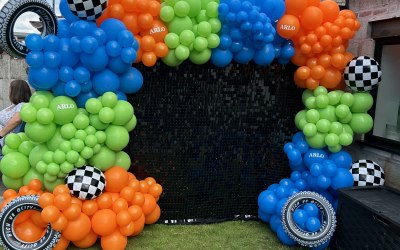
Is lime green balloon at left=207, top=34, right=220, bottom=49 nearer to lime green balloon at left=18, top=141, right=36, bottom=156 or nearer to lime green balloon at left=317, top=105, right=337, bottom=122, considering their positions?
lime green balloon at left=317, top=105, right=337, bottom=122

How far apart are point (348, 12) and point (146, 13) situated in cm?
200

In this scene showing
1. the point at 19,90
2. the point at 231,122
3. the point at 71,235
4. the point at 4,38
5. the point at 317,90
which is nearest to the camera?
the point at 71,235

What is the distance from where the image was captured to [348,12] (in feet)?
12.2

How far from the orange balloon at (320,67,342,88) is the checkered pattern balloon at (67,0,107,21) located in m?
2.28

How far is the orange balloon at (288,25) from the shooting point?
11.9 feet

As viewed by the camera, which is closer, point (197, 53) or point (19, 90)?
point (197, 53)

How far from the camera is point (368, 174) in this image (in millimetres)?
3711

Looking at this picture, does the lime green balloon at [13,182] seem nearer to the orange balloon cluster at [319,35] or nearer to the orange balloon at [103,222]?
the orange balloon at [103,222]

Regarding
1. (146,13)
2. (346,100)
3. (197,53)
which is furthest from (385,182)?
(146,13)

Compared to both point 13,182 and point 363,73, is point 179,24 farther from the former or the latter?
point 13,182

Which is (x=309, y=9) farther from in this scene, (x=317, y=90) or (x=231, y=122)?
(x=231, y=122)

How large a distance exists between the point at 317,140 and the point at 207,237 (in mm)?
1503

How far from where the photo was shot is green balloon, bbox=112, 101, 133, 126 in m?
3.31

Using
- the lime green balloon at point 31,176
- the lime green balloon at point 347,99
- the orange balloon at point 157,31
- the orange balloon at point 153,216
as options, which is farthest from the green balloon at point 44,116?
the lime green balloon at point 347,99
